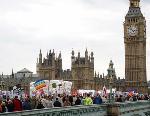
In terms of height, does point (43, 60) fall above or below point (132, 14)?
below

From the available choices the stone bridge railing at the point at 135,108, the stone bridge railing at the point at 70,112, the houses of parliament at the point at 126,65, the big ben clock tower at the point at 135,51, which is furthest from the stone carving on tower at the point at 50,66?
the stone bridge railing at the point at 70,112

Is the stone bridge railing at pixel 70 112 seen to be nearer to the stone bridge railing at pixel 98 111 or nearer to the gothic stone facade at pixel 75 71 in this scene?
the stone bridge railing at pixel 98 111

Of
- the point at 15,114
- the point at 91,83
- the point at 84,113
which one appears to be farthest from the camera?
Answer: the point at 91,83

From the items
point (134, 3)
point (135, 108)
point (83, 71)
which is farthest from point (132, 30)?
point (135, 108)

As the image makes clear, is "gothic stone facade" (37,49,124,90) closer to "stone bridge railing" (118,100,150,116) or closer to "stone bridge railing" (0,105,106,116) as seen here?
"stone bridge railing" (118,100,150,116)

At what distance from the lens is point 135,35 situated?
111 metres

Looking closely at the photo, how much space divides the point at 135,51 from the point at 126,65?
4003mm

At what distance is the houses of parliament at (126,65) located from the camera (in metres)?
105

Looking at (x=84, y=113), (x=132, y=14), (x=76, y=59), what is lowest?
(x=84, y=113)

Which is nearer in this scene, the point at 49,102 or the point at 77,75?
the point at 49,102

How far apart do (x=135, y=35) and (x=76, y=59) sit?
1569cm

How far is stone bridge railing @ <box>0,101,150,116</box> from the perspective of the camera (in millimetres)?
14663

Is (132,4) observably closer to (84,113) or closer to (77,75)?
(77,75)

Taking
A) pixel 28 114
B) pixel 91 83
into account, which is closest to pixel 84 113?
pixel 28 114
